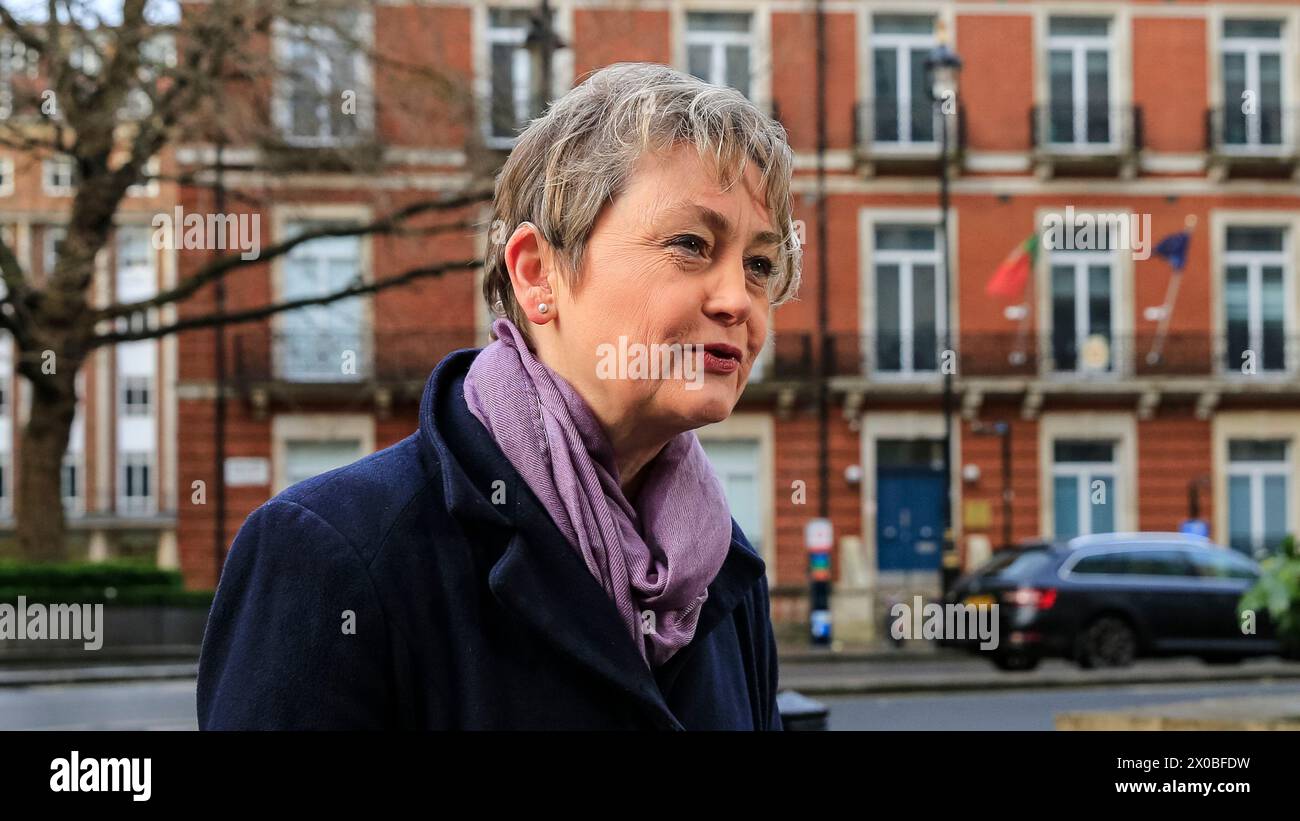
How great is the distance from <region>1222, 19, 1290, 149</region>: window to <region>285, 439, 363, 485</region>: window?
16424 mm

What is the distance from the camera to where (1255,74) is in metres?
30.4

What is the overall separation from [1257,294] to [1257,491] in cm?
351

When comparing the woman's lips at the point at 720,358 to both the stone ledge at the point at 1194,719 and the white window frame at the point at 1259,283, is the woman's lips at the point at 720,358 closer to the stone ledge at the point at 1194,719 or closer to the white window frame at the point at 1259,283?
the stone ledge at the point at 1194,719

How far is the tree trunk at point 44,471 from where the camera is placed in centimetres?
2152

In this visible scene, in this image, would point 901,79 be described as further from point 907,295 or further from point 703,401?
point 703,401

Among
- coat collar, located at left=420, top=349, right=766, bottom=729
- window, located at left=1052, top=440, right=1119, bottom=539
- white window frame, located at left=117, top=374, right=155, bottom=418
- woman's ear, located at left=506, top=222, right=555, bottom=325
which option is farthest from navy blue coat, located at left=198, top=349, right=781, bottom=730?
white window frame, located at left=117, top=374, right=155, bottom=418

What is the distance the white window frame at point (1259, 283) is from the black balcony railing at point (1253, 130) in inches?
53.6

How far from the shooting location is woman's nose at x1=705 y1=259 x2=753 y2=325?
1.96 meters

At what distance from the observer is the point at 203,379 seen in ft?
94.8

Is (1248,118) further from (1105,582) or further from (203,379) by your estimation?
(203,379)

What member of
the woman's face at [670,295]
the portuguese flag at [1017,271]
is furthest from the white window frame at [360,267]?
the woman's face at [670,295]
